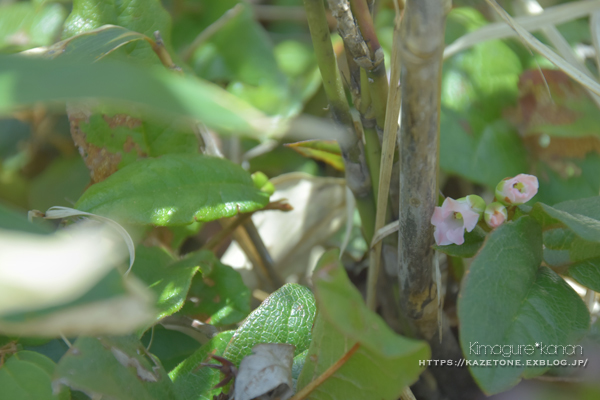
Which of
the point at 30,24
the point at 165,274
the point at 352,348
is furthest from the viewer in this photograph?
the point at 30,24

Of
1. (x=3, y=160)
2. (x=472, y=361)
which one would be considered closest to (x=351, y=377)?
(x=472, y=361)

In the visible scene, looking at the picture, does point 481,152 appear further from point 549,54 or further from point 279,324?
point 279,324

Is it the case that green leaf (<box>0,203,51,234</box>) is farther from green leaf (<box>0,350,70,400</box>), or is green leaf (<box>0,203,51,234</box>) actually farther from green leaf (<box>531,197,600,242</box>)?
green leaf (<box>531,197,600,242</box>)

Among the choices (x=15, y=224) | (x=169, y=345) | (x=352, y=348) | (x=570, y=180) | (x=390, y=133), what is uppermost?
(x=15, y=224)

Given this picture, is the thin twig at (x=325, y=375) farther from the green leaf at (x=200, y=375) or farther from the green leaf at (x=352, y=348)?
the green leaf at (x=200, y=375)

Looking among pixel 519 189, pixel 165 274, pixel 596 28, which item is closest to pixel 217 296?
pixel 165 274

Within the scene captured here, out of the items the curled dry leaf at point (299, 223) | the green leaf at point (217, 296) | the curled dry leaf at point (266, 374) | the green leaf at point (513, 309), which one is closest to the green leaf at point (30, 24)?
the curled dry leaf at point (299, 223)

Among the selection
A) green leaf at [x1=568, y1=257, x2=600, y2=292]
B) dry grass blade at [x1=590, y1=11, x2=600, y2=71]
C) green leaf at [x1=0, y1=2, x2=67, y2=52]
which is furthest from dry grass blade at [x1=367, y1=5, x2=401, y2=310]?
green leaf at [x1=0, y1=2, x2=67, y2=52]
